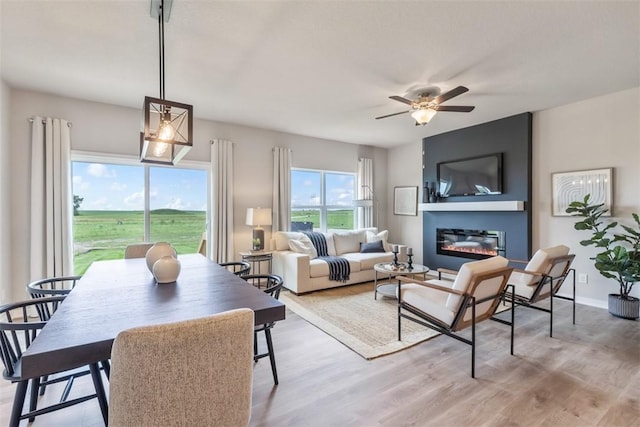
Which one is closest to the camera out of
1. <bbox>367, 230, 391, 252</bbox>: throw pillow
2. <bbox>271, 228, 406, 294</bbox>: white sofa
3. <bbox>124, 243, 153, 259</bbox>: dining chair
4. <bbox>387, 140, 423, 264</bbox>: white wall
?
<bbox>124, 243, 153, 259</bbox>: dining chair

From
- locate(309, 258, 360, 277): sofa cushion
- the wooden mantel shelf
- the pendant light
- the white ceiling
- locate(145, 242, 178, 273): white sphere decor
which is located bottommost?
locate(309, 258, 360, 277): sofa cushion

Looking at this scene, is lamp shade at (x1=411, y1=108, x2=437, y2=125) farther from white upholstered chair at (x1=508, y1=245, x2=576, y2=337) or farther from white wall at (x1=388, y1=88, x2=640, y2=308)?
white wall at (x1=388, y1=88, x2=640, y2=308)

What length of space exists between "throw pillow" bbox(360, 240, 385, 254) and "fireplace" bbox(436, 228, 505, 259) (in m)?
1.17

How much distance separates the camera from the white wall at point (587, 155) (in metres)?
3.44

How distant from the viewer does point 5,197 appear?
10.6 ft

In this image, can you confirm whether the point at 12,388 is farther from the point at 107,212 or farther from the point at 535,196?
the point at 535,196

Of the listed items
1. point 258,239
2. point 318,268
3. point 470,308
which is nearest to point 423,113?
point 470,308

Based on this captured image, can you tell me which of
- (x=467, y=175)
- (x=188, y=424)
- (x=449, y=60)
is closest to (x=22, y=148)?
(x=188, y=424)

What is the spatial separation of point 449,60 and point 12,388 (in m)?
4.30

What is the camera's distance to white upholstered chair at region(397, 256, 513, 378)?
220 cm

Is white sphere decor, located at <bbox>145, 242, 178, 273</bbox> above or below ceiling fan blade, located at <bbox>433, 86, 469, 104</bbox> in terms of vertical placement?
below

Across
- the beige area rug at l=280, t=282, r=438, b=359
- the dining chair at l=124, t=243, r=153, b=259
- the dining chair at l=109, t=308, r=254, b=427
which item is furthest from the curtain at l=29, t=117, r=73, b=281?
the dining chair at l=109, t=308, r=254, b=427

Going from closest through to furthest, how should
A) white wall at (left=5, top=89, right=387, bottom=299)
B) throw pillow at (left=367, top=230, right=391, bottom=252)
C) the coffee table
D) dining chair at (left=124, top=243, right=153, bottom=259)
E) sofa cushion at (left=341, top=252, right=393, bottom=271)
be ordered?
dining chair at (left=124, top=243, right=153, bottom=259) → white wall at (left=5, top=89, right=387, bottom=299) → the coffee table → sofa cushion at (left=341, top=252, right=393, bottom=271) → throw pillow at (left=367, top=230, right=391, bottom=252)

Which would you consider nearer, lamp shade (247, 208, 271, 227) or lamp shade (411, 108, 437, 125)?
lamp shade (411, 108, 437, 125)
